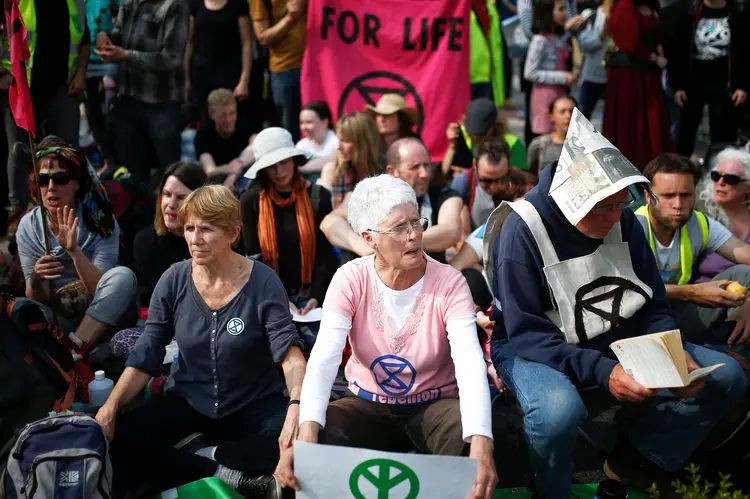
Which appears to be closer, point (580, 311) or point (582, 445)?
point (580, 311)

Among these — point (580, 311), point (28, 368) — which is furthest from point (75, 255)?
point (580, 311)

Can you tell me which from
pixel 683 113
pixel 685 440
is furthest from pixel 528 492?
pixel 683 113

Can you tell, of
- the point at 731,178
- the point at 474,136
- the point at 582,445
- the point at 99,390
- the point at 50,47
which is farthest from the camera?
the point at 474,136

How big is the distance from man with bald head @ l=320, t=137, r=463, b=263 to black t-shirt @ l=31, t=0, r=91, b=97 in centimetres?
255

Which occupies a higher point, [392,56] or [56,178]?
[392,56]

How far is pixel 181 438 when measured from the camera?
376cm

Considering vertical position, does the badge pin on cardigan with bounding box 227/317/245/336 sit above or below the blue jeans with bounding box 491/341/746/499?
above

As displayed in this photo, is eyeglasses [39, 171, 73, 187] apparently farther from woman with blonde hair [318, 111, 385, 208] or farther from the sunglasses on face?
the sunglasses on face

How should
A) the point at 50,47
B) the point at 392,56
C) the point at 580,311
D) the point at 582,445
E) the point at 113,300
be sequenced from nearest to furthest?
the point at 580,311, the point at 582,445, the point at 113,300, the point at 50,47, the point at 392,56

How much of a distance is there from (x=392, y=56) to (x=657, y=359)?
4.72 m

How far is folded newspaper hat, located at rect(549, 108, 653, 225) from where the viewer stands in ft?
11.2

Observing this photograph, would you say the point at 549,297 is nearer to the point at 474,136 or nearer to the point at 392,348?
the point at 392,348

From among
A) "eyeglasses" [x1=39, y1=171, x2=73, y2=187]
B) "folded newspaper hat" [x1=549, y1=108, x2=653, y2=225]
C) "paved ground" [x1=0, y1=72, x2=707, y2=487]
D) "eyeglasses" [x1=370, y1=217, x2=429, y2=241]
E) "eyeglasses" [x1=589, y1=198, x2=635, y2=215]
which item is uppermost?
"folded newspaper hat" [x1=549, y1=108, x2=653, y2=225]

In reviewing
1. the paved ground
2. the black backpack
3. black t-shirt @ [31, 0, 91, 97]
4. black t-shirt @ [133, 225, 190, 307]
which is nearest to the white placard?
the paved ground
